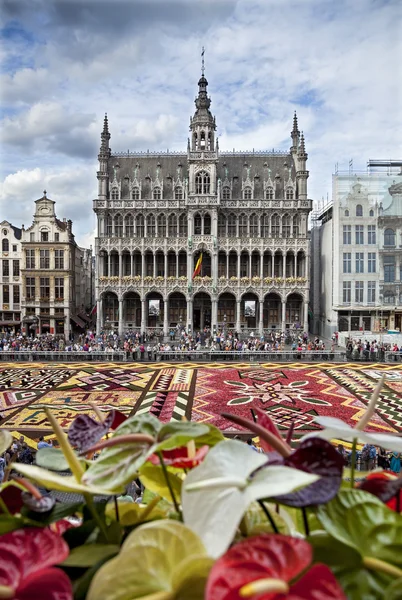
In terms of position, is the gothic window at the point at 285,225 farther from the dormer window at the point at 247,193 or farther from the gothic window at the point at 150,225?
the gothic window at the point at 150,225

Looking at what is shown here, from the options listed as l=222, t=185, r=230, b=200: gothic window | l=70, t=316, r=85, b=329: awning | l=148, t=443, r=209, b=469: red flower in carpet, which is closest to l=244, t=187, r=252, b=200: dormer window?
l=222, t=185, r=230, b=200: gothic window

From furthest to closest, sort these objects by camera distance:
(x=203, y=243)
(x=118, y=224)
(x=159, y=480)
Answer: (x=118, y=224) < (x=203, y=243) < (x=159, y=480)

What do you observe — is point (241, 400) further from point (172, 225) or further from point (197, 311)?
point (172, 225)

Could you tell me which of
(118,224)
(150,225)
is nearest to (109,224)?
(118,224)

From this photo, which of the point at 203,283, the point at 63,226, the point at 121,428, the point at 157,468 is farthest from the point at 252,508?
the point at 63,226

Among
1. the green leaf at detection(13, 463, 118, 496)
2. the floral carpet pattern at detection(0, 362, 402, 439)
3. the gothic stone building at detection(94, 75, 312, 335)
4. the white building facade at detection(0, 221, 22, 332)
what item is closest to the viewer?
the green leaf at detection(13, 463, 118, 496)

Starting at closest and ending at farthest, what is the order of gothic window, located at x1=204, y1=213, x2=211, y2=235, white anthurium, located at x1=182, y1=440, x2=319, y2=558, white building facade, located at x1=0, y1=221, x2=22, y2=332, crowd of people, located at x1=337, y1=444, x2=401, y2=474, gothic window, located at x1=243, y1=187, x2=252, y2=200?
1. white anthurium, located at x1=182, y1=440, x2=319, y2=558
2. crowd of people, located at x1=337, y1=444, x2=401, y2=474
3. gothic window, located at x1=204, y1=213, x2=211, y2=235
4. white building facade, located at x1=0, y1=221, x2=22, y2=332
5. gothic window, located at x1=243, y1=187, x2=252, y2=200

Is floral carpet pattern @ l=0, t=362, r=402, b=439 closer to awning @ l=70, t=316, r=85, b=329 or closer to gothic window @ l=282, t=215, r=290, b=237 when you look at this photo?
awning @ l=70, t=316, r=85, b=329
